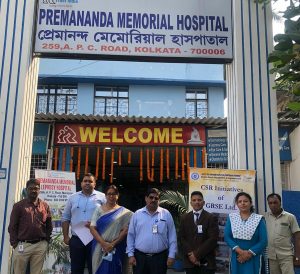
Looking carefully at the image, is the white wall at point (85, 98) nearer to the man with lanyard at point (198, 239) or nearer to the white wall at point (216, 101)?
the white wall at point (216, 101)

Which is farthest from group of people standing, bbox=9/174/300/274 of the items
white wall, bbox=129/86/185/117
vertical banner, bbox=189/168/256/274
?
white wall, bbox=129/86/185/117

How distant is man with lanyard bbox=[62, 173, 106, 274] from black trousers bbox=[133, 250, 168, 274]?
2.31ft

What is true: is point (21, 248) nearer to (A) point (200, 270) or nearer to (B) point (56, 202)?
(A) point (200, 270)

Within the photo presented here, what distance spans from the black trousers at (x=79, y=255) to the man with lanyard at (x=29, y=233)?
0.40 m

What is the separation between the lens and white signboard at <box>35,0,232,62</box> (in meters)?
6.59

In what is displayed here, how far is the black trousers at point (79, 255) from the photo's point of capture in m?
5.30

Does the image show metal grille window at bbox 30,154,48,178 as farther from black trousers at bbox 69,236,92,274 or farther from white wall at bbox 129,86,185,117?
black trousers at bbox 69,236,92,274

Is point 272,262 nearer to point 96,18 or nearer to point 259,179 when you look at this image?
point 259,179

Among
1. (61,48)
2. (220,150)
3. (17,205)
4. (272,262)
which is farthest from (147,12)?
(220,150)

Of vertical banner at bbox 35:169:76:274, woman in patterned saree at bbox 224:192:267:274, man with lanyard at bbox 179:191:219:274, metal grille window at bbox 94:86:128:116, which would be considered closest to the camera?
woman in patterned saree at bbox 224:192:267:274

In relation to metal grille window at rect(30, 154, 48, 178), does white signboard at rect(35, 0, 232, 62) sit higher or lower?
higher

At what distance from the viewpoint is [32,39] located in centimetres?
657

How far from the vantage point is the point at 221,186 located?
6.01 metres

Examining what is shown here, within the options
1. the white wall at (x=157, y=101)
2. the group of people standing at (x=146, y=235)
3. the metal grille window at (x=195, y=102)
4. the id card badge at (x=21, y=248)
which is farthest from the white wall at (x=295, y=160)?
the id card badge at (x=21, y=248)
